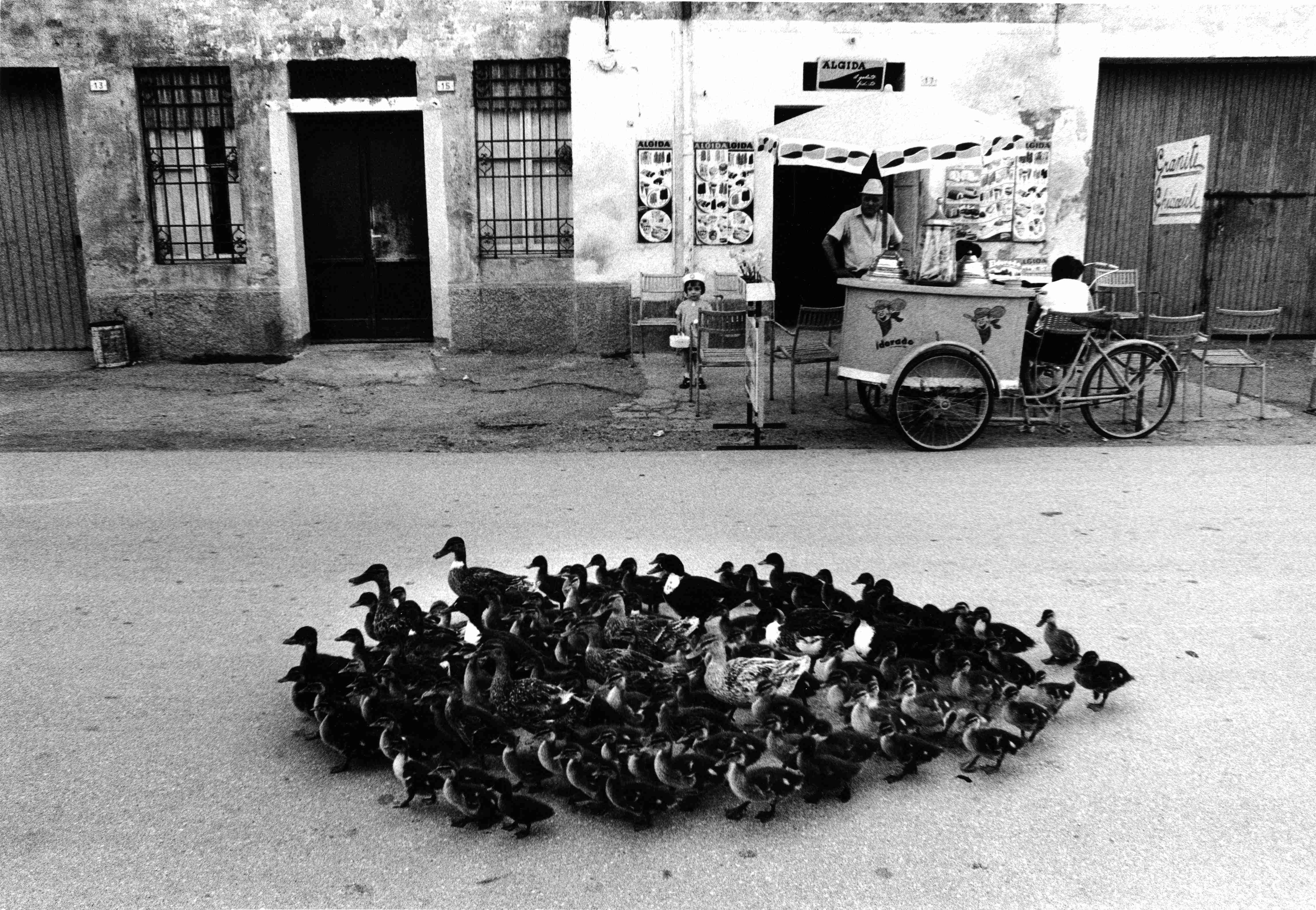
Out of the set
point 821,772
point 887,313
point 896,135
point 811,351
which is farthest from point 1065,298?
point 821,772

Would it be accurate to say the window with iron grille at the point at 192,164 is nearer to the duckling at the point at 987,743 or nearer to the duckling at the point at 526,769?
the duckling at the point at 526,769

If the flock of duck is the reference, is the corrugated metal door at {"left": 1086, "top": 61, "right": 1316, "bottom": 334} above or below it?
above

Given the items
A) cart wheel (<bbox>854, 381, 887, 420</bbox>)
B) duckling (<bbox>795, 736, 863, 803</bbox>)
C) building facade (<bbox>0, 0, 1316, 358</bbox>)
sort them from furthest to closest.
Result: building facade (<bbox>0, 0, 1316, 358</bbox>), cart wheel (<bbox>854, 381, 887, 420</bbox>), duckling (<bbox>795, 736, 863, 803</bbox>)

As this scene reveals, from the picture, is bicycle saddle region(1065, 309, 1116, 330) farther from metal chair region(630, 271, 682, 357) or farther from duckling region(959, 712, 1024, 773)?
duckling region(959, 712, 1024, 773)

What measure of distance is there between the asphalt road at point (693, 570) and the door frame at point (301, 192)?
5316mm

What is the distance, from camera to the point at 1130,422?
9.95m

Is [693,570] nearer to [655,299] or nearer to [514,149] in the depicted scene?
[655,299]

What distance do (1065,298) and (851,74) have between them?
5.28m

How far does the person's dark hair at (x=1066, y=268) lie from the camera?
9773 millimetres

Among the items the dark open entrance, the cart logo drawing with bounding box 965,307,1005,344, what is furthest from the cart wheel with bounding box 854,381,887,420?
the dark open entrance

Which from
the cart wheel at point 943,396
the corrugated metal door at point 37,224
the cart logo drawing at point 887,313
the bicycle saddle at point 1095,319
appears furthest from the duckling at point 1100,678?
the corrugated metal door at point 37,224

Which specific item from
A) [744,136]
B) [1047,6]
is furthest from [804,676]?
[1047,6]

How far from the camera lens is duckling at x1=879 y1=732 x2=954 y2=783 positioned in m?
3.90

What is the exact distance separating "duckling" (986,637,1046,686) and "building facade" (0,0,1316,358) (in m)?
9.81
